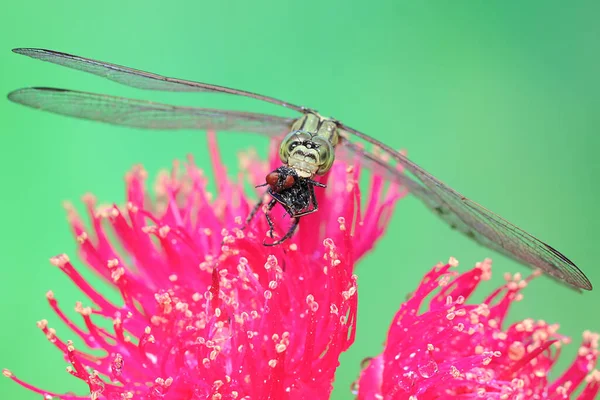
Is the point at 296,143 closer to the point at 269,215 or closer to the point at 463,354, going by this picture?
the point at 269,215

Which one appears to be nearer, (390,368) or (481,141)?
(390,368)

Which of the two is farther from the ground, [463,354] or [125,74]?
[125,74]

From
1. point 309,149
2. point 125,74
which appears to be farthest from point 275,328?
point 125,74

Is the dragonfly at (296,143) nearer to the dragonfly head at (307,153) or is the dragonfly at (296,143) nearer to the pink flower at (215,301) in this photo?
the dragonfly head at (307,153)

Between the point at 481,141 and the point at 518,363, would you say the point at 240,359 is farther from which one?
the point at 481,141

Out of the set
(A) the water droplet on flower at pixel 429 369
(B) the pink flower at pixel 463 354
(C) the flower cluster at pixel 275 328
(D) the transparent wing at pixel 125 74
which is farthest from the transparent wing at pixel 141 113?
(A) the water droplet on flower at pixel 429 369

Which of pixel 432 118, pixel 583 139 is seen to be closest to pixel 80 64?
pixel 432 118

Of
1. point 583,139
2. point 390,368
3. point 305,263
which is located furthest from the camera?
point 583,139
